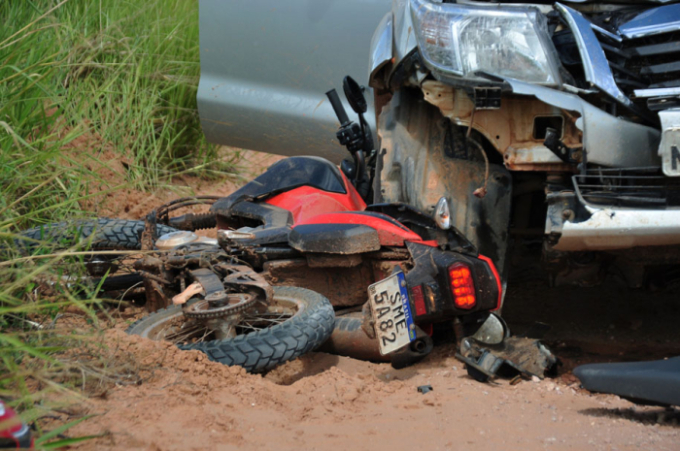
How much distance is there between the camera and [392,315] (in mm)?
2971

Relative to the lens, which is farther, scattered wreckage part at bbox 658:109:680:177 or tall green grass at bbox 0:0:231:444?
tall green grass at bbox 0:0:231:444

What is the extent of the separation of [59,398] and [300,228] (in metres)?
1.57

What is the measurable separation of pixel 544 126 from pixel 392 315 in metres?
1.17

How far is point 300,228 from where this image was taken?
11.4 ft

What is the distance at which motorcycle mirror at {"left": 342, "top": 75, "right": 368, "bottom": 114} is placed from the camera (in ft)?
14.7

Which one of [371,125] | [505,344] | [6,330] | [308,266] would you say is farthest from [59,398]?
[371,125]

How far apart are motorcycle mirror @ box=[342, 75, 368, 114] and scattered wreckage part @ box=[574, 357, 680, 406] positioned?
2.37m

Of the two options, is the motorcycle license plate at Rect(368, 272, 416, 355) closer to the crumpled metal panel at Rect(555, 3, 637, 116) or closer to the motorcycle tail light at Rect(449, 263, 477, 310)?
the motorcycle tail light at Rect(449, 263, 477, 310)

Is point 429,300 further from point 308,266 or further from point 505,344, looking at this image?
point 308,266

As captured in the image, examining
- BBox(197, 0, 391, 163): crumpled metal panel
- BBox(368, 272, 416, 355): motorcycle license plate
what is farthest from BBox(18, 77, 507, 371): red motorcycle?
BBox(197, 0, 391, 163): crumpled metal panel

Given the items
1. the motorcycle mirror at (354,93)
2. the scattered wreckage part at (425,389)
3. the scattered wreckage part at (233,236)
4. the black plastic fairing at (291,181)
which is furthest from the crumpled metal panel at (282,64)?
the scattered wreckage part at (425,389)

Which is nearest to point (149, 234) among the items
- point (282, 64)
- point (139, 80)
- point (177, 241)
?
point (177, 241)

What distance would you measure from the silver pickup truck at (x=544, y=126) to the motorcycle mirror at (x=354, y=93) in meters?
0.50

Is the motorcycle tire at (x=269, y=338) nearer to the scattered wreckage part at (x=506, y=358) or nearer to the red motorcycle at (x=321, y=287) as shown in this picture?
the red motorcycle at (x=321, y=287)
